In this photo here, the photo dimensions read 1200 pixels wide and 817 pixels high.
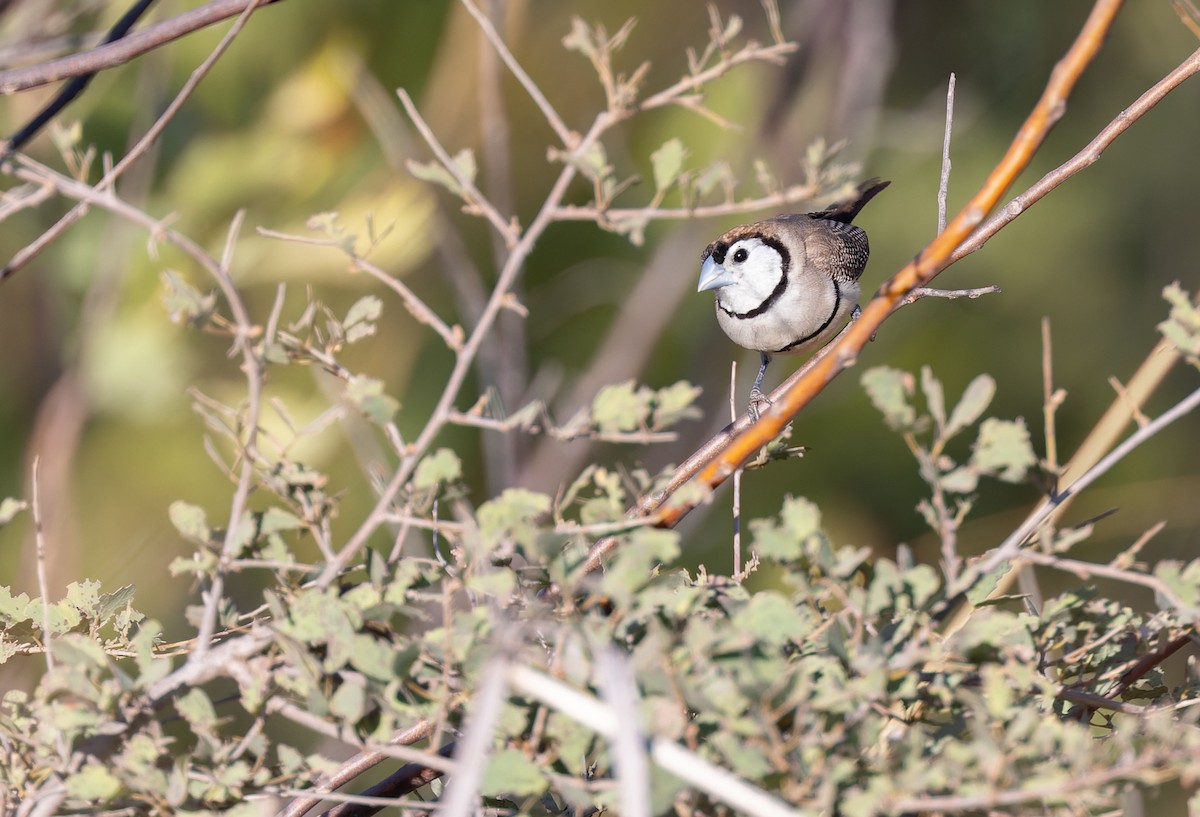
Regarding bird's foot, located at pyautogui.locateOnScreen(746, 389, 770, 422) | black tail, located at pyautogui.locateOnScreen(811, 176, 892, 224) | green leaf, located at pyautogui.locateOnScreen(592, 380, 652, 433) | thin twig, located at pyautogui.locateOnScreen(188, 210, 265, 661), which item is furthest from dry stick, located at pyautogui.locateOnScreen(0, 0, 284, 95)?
black tail, located at pyautogui.locateOnScreen(811, 176, 892, 224)

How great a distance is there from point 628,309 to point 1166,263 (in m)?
2.66

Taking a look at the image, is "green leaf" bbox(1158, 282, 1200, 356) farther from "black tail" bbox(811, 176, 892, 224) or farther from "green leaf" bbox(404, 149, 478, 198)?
"black tail" bbox(811, 176, 892, 224)

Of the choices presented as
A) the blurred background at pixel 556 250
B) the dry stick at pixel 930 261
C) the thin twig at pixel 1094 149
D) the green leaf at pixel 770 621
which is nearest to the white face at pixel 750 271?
the blurred background at pixel 556 250

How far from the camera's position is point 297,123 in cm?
323

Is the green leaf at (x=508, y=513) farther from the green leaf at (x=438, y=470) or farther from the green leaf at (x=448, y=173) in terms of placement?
the green leaf at (x=448, y=173)

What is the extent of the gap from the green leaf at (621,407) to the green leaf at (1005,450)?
247 mm

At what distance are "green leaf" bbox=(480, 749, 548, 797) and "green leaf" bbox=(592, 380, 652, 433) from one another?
25cm

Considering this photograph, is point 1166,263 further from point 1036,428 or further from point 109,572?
point 109,572

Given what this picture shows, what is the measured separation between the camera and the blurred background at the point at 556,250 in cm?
305

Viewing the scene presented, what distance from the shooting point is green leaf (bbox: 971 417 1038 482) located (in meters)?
0.85

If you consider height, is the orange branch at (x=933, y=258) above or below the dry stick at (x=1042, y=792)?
above

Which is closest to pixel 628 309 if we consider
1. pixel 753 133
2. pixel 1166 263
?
pixel 753 133

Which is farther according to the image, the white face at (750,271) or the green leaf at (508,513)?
the white face at (750,271)

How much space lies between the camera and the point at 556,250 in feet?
13.6
